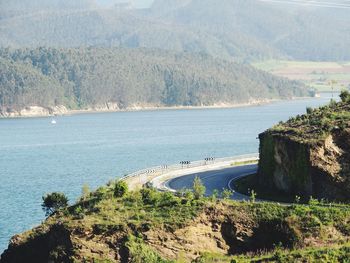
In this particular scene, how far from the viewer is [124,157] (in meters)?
130

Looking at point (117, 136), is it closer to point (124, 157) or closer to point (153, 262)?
point (124, 157)

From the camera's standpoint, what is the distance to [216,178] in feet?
233

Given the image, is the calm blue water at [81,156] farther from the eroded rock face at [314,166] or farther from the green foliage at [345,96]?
the green foliage at [345,96]

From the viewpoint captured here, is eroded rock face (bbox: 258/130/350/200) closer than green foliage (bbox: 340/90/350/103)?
Yes

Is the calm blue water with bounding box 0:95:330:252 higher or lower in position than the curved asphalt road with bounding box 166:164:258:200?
lower

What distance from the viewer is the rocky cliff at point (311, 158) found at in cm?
5662

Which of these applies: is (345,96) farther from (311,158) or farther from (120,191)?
(120,191)

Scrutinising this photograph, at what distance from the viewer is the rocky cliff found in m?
56.6

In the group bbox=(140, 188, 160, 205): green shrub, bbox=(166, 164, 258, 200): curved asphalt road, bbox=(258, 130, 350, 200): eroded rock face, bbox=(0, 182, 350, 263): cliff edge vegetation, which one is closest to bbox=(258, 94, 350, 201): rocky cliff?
bbox=(258, 130, 350, 200): eroded rock face

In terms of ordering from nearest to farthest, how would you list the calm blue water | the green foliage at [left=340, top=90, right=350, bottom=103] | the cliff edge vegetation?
the cliff edge vegetation < the green foliage at [left=340, top=90, right=350, bottom=103] < the calm blue water

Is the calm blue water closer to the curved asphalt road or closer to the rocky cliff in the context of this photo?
the curved asphalt road

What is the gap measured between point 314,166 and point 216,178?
15141 millimetres

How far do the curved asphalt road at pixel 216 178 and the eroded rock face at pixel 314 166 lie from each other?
10.6 feet

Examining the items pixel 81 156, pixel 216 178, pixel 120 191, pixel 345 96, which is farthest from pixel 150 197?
pixel 81 156
